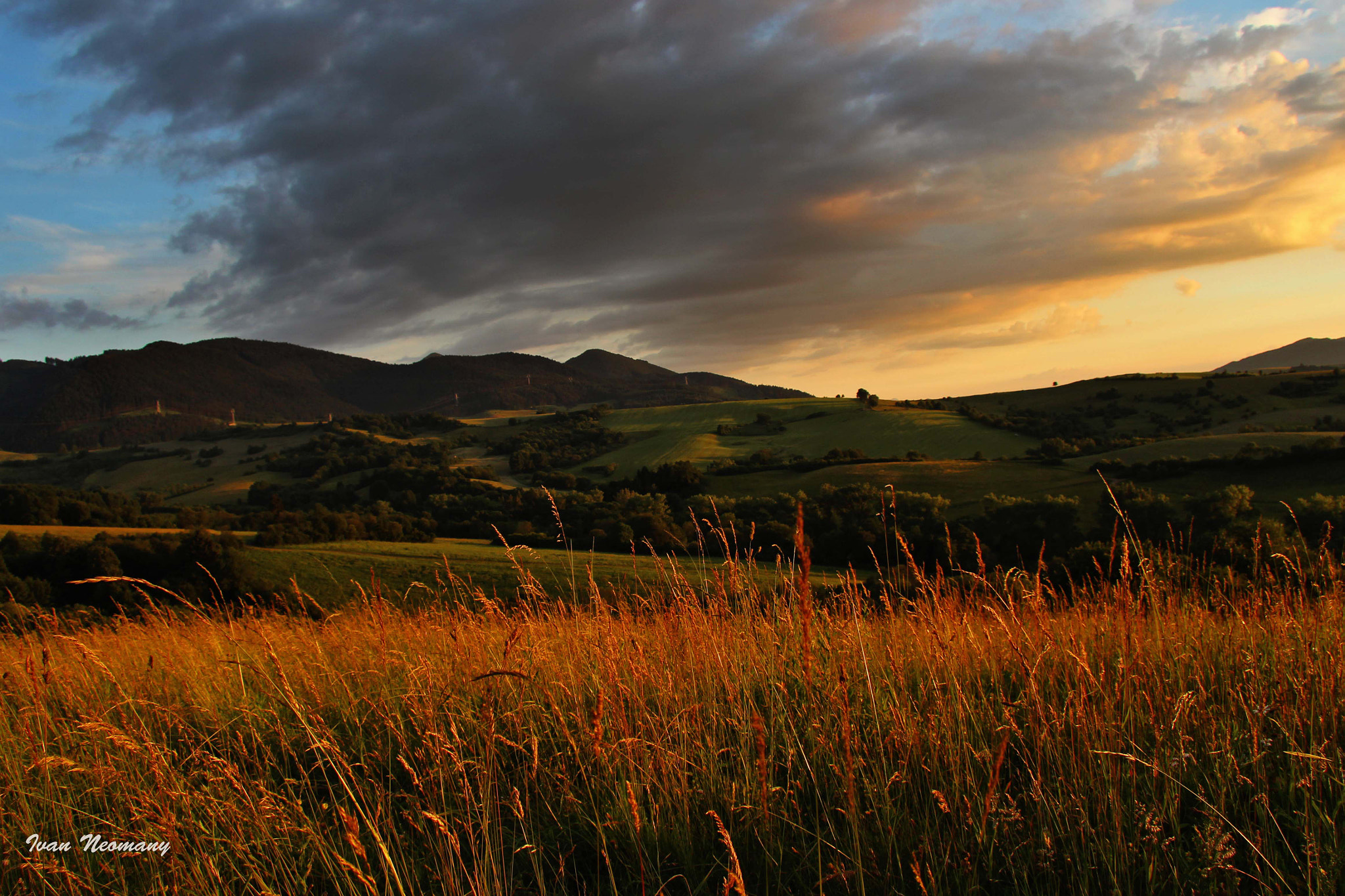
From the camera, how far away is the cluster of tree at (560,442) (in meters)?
91.1

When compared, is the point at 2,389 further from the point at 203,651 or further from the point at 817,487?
the point at 203,651

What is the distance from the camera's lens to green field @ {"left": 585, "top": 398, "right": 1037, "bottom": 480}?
247 ft

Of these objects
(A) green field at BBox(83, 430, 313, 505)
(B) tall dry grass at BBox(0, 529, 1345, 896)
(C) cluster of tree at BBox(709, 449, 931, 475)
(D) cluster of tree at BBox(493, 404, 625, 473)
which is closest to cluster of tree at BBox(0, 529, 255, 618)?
(B) tall dry grass at BBox(0, 529, 1345, 896)

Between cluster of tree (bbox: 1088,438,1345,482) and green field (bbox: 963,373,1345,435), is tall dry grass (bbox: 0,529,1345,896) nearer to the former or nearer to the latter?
cluster of tree (bbox: 1088,438,1345,482)

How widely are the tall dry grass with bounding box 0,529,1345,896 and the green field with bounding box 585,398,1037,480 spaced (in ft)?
232

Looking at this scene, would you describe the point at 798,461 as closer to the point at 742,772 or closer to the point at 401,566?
the point at 401,566

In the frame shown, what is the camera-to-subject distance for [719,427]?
10206cm

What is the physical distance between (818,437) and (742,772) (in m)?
85.4

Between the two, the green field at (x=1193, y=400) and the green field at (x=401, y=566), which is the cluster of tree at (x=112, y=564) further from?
the green field at (x=1193, y=400)

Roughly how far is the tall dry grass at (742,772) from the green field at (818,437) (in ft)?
232

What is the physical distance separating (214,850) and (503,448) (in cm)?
10279

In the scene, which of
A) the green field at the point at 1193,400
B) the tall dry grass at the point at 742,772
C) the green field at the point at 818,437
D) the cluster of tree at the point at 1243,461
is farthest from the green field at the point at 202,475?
the green field at the point at 1193,400

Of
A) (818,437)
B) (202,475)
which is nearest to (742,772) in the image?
(818,437)

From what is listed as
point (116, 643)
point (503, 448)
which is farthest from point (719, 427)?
point (116, 643)
